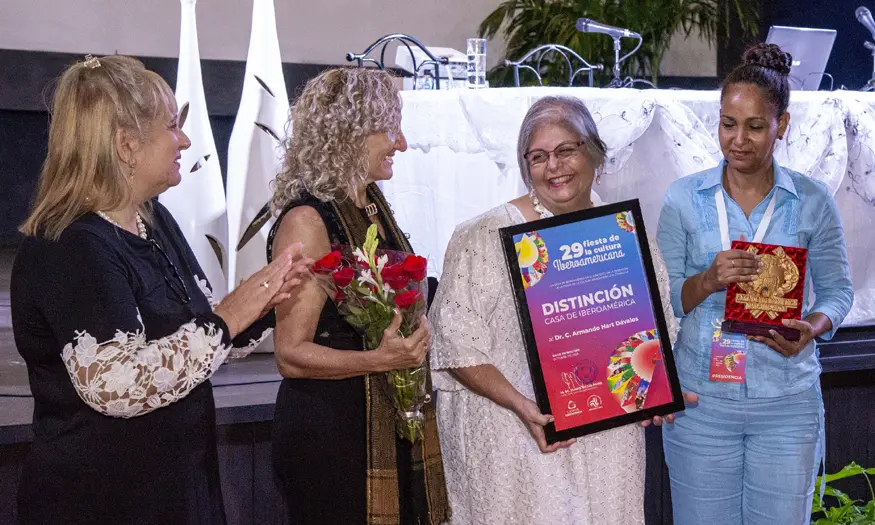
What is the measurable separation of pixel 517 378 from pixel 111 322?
0.85m

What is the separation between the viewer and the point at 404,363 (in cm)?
182

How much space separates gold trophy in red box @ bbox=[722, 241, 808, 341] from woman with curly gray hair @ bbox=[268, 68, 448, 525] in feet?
2.63

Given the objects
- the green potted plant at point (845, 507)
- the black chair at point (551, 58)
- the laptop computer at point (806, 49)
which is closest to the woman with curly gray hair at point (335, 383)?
the green potted plant at point (845, 507)

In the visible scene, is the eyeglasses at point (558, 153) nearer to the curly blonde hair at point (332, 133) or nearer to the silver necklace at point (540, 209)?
the silver necklace at point (540, 209)

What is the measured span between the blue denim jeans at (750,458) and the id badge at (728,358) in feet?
0.19

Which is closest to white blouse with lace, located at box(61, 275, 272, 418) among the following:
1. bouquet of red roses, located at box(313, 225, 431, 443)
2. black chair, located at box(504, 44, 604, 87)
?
bouquet of red roses, located at box(313, 225, 431, 443)

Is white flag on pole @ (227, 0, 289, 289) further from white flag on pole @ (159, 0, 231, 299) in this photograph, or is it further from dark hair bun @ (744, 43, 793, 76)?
dark hair bun @ (744, 43, 793, 76)

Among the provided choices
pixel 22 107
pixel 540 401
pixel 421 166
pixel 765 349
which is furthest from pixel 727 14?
pixel 540 401

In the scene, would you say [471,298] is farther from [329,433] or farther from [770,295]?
[770,295]

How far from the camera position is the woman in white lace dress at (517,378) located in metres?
1.92

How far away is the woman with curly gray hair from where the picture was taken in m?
1.94

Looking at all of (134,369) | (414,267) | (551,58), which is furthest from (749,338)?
(551,58)

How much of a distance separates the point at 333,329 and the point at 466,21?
22.4 ft

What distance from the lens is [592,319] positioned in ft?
6.31
